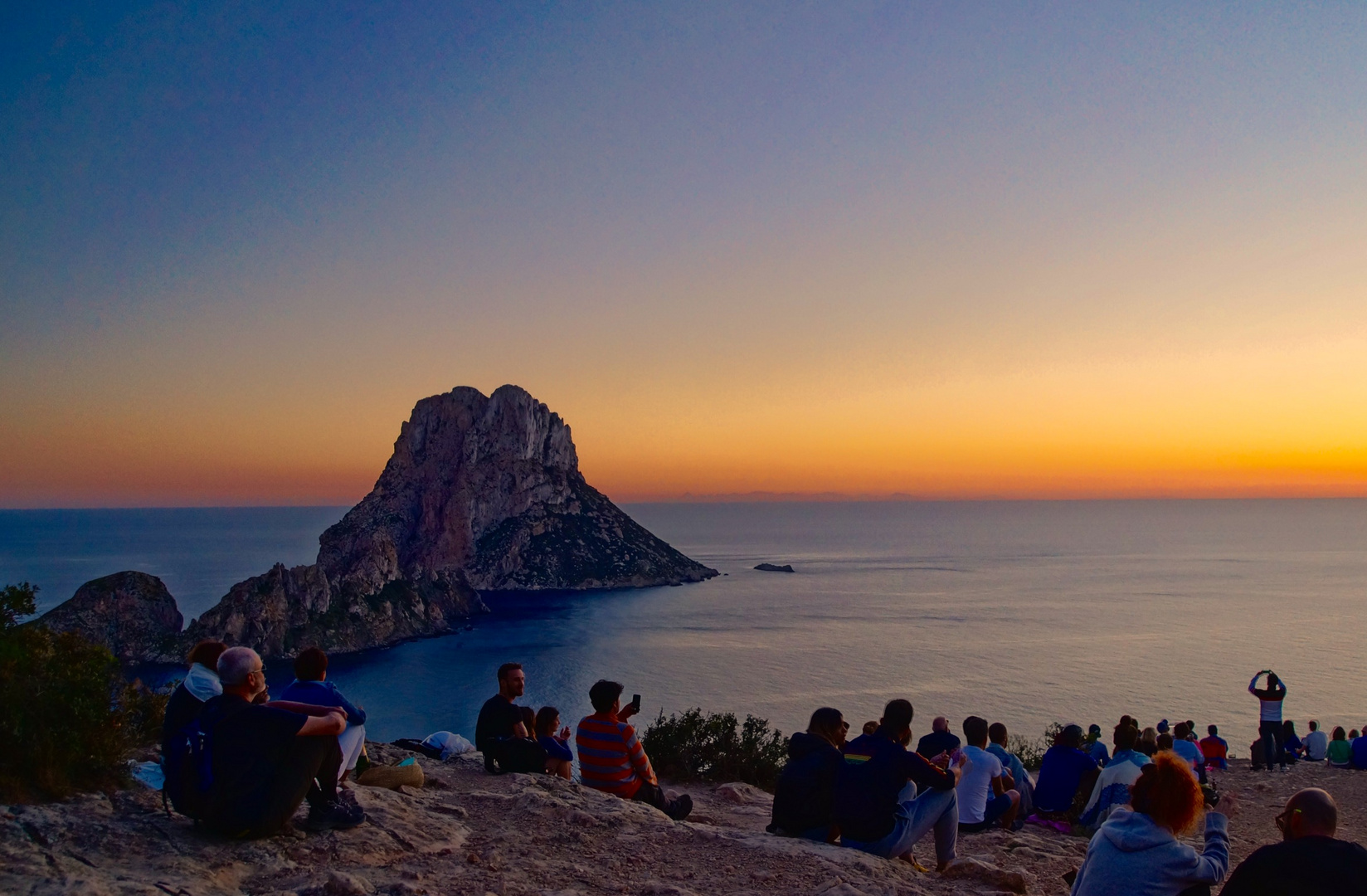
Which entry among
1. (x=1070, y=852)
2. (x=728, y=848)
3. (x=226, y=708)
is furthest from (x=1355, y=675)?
(x=226, y=708)

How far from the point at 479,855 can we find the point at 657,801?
8.83ft

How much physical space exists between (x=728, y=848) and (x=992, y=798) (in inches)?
156

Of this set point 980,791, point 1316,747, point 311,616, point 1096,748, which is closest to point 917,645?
point 1316,747

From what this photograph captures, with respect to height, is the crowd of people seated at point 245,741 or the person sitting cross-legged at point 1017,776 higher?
the crowd of people seated at point 245,741

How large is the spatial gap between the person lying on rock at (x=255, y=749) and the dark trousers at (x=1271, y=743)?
62.9ft

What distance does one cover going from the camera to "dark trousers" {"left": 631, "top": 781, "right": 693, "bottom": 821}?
27.8 feet

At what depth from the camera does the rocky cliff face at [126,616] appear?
7375cm

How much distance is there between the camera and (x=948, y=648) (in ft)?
235

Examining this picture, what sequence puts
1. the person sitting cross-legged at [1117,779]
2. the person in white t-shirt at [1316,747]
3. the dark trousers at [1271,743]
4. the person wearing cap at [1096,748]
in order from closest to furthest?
the person sitting cross-legged at [1117,779] < the person wearing cap at [1096,748] < the dark trousers at [1271,743] < the person in white t-shirt at [1316,747]

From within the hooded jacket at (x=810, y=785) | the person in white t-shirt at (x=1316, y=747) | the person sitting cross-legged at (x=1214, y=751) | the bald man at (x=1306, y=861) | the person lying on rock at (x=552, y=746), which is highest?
the bald man at (x=1306, y=861)

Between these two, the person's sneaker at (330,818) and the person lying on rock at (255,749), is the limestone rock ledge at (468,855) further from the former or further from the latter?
the person lying on rock at (255,749)

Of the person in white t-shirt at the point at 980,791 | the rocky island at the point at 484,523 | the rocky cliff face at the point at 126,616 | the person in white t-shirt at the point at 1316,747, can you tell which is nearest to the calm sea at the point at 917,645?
the rocky island at the point at 484,523

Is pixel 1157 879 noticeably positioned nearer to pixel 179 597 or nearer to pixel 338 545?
pixel 179 597

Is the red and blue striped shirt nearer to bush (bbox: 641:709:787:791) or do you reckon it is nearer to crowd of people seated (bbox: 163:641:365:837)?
crowd of people seated (bbox: 163:641:365:837)
